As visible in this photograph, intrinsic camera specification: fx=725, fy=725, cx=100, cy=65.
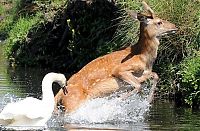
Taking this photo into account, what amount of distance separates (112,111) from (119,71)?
2.63ft

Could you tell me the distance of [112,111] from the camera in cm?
1320

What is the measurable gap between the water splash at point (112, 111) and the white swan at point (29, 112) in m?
1.10

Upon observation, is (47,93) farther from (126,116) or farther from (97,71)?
(126,116)

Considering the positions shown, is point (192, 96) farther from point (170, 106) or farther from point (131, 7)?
point (131, 7)

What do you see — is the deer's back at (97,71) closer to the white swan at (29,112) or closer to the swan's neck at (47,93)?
the swan's neck at (47,93)

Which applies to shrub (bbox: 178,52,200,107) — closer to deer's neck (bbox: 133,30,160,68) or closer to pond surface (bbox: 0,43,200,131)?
pond surface (bbox: 0,43,200,131)

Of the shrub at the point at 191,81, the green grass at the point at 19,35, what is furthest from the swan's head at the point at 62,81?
the green grass at the point at 19,35

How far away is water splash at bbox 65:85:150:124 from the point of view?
1261 cm

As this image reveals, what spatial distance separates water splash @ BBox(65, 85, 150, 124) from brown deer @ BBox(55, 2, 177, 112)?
0.41ft

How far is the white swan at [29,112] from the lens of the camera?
11133 millimetres

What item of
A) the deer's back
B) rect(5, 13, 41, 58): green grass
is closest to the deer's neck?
the deer's back

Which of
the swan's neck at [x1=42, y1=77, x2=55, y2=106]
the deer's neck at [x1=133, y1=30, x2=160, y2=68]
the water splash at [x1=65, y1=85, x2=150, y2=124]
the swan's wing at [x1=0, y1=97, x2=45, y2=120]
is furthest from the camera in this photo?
the deer's neck at [x1=133, y1=30, x2=160, y2=68]

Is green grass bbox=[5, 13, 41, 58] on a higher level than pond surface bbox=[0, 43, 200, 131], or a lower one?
higher

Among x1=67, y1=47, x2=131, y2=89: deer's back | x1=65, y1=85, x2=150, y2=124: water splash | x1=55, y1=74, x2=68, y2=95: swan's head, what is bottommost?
x1=65, y1=85, x2=150, y2=124: water splash
